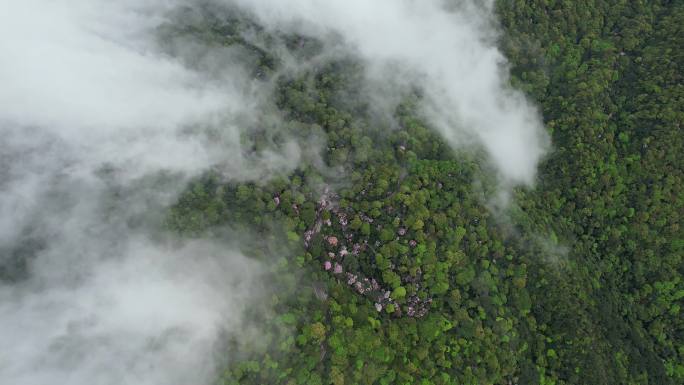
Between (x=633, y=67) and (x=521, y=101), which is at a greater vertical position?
(x=633, y=67)

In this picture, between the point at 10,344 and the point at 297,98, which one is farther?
the point at 297,98

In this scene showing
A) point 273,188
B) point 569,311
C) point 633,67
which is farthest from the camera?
point 633,67

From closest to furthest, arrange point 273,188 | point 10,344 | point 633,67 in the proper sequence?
point 10,344
point 273,188
point 633,67

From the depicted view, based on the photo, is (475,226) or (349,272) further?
(475,226)

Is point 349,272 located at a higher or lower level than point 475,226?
lower

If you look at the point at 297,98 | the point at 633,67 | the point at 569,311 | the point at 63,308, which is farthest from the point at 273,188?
the point at 633,67

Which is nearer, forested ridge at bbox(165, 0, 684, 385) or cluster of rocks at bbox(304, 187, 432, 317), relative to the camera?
forested ridge at bbox(165, 0, 684, 385)

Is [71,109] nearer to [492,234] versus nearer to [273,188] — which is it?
[273,188]

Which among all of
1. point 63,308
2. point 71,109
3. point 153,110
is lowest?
point 63,308
